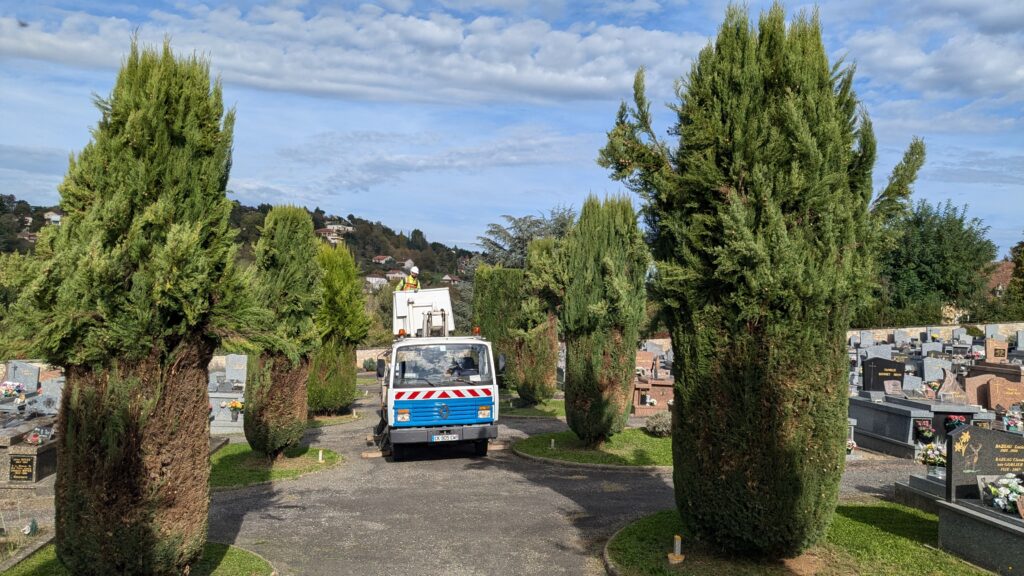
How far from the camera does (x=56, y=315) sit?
16.7 ft

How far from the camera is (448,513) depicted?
9734 mm

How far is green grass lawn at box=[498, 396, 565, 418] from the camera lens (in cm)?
2014

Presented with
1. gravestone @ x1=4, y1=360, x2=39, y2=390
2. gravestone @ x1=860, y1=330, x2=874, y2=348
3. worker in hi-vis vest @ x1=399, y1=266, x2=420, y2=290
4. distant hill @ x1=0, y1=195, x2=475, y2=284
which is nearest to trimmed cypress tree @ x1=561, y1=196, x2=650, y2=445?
worker in hi-vis vest @ x1=399, y1=266, x2=420, y2=290

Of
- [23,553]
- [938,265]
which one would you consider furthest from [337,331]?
[938,265]

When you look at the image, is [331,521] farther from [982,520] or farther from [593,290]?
[982,520]

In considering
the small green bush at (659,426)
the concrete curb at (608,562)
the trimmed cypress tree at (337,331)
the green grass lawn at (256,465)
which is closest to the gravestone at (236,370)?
the trimmed cypress tree at (337,331)

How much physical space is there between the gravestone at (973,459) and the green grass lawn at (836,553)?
706 millimetres

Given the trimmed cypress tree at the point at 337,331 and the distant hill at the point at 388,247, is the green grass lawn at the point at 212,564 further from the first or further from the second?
the distant hill at the point at 388,247

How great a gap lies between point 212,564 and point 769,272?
230 inches

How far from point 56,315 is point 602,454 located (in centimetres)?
1008

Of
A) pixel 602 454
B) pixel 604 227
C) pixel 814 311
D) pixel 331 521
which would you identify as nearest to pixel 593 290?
pixel 604 227

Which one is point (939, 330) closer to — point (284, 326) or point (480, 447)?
point (480, 447)

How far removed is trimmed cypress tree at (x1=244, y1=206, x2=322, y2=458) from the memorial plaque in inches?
120

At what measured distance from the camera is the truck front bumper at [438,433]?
13.1m
